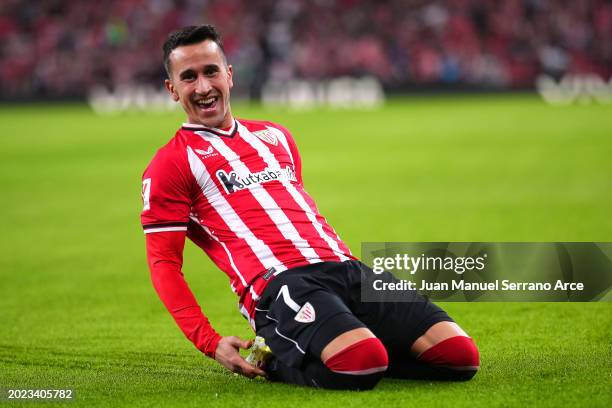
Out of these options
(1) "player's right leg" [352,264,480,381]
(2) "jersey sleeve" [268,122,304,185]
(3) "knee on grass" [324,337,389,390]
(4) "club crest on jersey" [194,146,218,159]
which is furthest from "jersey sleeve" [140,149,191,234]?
(3) "knee on grass" [324,337,389,390]

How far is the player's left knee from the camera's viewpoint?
482 centimetres

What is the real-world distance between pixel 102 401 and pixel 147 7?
3733cm

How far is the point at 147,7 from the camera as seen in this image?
40.6m

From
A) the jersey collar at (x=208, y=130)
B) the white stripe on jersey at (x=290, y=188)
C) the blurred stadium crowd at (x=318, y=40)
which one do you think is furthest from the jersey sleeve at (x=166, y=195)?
the blurred stadium crowd at (x=318, y=40)

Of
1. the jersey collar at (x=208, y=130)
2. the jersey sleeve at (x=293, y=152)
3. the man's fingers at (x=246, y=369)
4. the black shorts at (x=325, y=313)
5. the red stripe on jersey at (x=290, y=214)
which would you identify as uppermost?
the jersey collar at (x=208, y=130)

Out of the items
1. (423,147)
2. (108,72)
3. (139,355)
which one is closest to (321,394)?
(139,355)

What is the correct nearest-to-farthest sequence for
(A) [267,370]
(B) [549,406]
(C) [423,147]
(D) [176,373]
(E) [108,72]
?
(B) [549,406], (A) [267,370], (D) [176,373], (C) [423,147], (E) [108,72]

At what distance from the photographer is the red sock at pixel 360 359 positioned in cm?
459

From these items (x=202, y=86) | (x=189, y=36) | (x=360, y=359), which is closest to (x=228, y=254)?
(x=202, y=86)

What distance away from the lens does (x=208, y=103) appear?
210 inches

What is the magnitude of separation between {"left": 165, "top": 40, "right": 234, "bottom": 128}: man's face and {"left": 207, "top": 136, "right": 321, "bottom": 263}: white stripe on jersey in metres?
0.15

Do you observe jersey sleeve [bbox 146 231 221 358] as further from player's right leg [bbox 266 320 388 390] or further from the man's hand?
player's right leg [bbox 266 320 388 390]

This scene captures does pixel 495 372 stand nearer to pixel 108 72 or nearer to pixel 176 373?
pixel 176 373

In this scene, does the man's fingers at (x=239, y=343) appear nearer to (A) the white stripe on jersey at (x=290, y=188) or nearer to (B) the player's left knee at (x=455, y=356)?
(A) the white stripe on jersey at (x=290, y=188)
